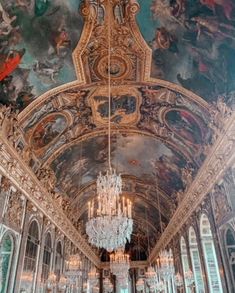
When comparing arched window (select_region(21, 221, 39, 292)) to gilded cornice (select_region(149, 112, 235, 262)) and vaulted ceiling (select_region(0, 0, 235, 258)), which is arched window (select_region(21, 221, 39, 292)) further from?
gilded cornice (select_region(149, 112, 235, 262))

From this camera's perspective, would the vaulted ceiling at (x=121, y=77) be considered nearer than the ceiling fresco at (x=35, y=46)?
No

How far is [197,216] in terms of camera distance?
1254cm

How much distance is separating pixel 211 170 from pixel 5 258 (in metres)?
8.21

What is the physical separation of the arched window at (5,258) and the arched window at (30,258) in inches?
40.9

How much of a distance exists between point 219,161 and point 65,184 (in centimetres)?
977

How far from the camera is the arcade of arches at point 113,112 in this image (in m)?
7.55

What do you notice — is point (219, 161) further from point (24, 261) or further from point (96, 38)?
point (24, 261)

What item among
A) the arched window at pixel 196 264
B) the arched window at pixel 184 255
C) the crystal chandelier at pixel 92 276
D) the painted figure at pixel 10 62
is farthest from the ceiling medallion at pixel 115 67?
the crystal chandelier at pixel 92 276

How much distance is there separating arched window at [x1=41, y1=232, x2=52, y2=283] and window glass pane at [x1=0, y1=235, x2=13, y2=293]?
3.49m

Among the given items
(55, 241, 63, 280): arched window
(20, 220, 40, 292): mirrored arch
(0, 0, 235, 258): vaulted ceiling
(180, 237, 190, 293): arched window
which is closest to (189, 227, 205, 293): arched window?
(180, 237, 190, 293): arched window

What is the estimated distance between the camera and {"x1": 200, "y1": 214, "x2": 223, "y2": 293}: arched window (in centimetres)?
1084

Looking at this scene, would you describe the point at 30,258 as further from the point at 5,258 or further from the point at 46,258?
the point at 46,258

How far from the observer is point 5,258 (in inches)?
350

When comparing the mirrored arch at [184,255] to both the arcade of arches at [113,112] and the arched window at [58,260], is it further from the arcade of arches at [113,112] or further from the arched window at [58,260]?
the arched window at [58,260]
